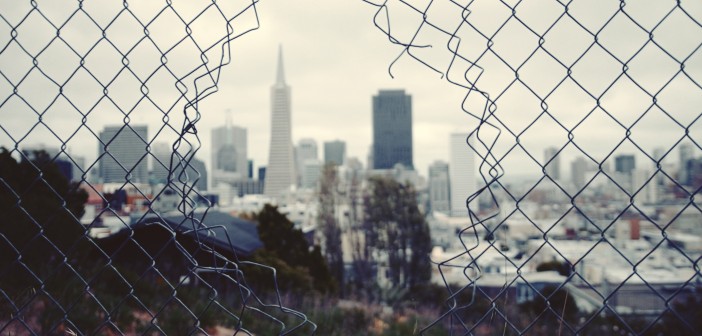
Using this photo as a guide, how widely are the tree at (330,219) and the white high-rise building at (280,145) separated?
259 feet

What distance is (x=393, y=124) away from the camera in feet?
208

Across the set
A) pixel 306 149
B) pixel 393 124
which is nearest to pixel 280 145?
pixel 306 149

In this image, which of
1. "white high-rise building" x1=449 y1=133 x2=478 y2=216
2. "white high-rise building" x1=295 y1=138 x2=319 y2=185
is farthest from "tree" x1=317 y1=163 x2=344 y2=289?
"white high-rise building" x1=295 y1=138 x2=319 y2=185

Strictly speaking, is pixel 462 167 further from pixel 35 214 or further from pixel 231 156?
pixel 231 156

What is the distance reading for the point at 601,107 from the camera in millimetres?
873

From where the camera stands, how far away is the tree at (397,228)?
2039 cm

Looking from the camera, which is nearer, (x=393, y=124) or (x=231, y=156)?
(x=231, y=156)

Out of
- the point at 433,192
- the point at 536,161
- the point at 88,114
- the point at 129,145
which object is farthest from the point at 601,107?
the point at 433,192

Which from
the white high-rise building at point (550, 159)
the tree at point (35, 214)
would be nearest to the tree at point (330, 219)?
the tree at point (35, 214)

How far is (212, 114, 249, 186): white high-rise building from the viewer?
42.9m

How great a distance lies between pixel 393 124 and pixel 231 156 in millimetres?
21745

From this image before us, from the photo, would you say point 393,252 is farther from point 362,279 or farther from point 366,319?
point 366,319

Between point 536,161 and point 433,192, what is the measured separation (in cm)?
2567

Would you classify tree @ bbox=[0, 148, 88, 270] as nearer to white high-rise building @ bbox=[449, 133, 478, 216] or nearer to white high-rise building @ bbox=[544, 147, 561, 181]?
white high-rise building @ bbox=[449, 133, 478, 216]
